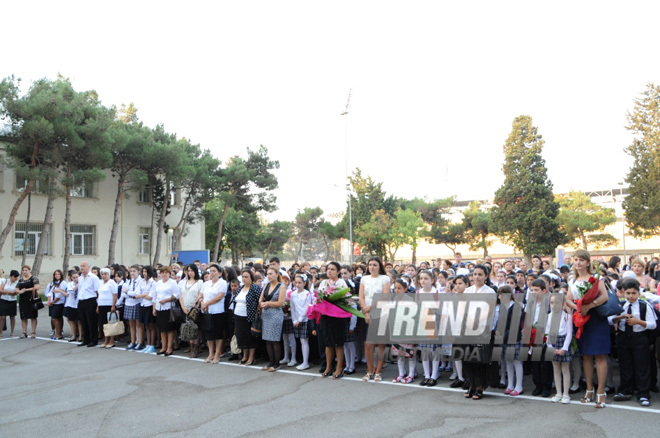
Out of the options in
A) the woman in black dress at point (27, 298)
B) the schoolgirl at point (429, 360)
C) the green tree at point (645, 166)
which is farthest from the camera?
the green tree at point (645, 166)

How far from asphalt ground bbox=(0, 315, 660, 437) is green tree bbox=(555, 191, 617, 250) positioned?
4449 cm

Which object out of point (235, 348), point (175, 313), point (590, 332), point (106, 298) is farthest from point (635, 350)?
point (106, 298)

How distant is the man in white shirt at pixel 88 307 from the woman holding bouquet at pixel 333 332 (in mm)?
6630

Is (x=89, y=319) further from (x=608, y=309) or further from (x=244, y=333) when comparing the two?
(x=608, y=309)

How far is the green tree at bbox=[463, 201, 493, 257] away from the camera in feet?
174

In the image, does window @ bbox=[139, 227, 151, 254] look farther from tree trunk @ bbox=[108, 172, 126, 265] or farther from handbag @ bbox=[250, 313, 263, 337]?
handbag @ bbox=[250, 313, 263, 337]

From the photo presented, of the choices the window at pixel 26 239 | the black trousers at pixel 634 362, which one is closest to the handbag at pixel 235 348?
the black trousers at pixel 634 362

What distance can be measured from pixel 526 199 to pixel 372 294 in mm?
40665

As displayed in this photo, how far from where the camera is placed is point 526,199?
4534 cm

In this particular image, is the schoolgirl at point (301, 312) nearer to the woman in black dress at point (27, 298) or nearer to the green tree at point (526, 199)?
the woman in black dress at point (27, 298)

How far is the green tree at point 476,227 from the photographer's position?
5294 cm

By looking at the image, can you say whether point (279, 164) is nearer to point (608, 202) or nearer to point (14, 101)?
point (14, 101)

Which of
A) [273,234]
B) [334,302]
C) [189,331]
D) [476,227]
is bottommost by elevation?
[189,331]

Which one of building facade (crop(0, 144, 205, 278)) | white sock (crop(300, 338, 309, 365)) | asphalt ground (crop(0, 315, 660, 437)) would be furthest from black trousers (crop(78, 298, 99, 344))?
building facade (crop(0, 144, 205, 278))
